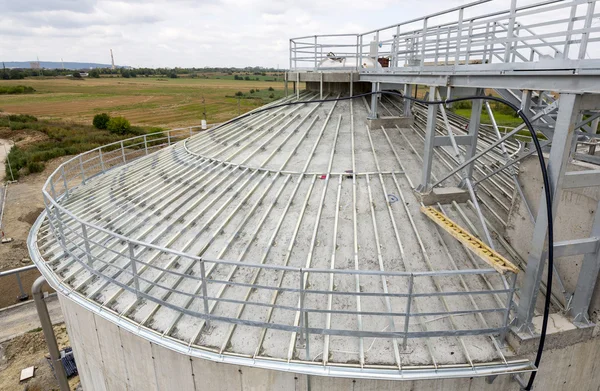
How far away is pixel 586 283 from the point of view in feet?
22.3

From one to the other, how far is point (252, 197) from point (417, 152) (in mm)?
5021

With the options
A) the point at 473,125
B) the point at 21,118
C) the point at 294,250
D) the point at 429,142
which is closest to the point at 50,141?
the point at 21,118

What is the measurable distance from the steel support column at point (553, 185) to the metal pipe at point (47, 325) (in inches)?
487

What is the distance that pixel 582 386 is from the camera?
8148 mm

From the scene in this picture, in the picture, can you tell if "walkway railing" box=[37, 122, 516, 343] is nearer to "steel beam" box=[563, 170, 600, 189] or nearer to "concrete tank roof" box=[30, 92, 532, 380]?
"concrete tank roof" box=[30, 92, 532, 380]

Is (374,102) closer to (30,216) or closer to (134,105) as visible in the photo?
(30,216)

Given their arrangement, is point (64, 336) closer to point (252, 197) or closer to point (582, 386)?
point (252, 197)

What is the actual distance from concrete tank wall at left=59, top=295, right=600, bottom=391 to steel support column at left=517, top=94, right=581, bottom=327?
1.59m

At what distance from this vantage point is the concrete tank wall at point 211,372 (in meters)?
6.97

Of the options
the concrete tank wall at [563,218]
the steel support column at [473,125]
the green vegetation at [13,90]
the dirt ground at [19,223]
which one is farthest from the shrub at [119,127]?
the green vegetation at [13,90]

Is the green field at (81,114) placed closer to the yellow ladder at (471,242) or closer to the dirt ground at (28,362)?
the dirt ground at (28,362)

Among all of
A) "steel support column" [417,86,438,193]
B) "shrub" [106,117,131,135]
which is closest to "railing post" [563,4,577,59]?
"steel support column" [417,86,438,193]

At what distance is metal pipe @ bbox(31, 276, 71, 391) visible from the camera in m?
11.5

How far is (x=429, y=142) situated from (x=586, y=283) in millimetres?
4303
